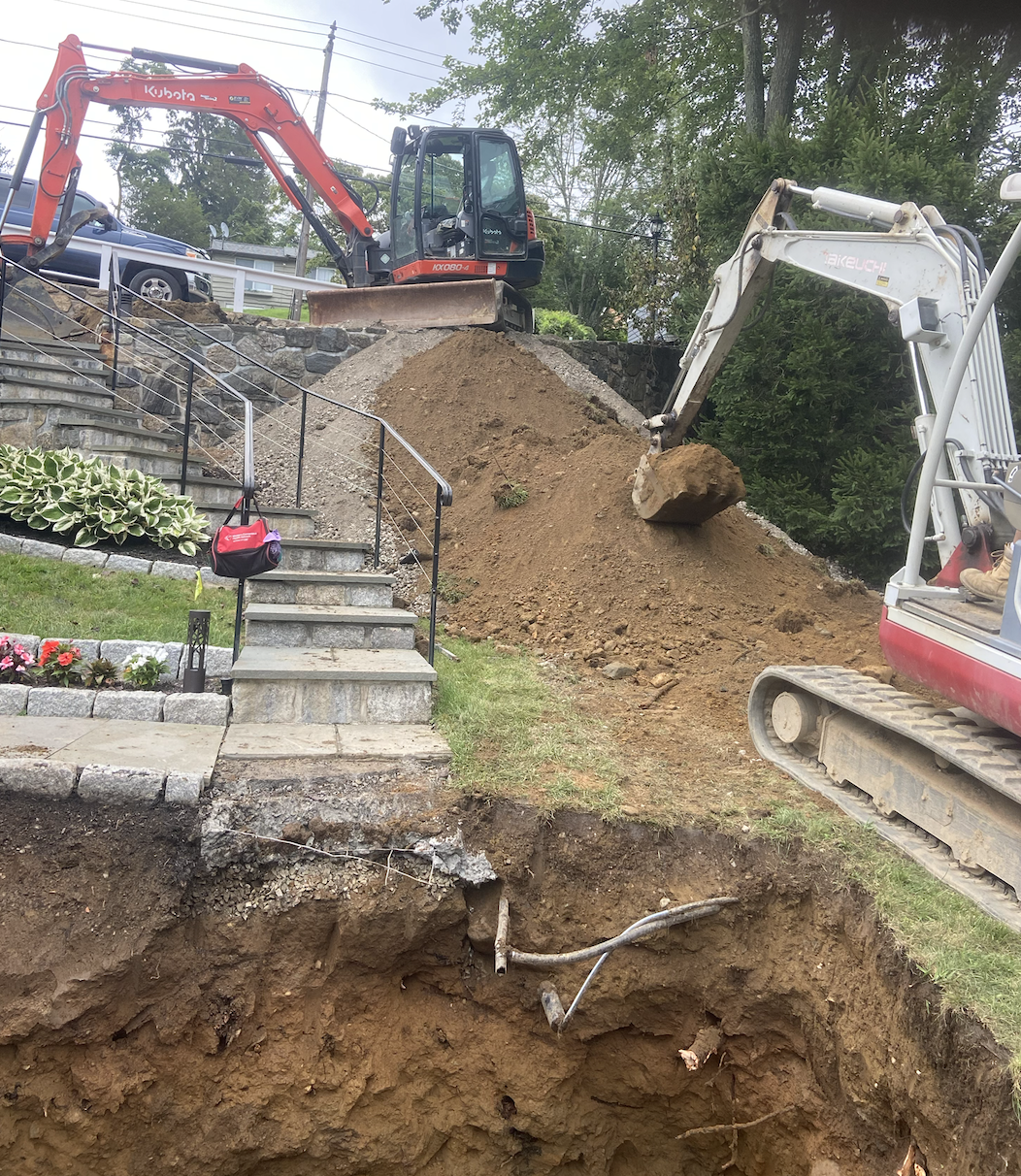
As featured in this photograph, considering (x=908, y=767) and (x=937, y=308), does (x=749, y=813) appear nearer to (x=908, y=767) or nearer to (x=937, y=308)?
(x=908, y=767)

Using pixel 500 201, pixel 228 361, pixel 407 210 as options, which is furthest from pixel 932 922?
pixel 407 210

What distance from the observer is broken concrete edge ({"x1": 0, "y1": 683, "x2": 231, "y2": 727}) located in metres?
4.65

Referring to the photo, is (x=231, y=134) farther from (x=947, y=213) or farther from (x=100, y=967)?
(x=100, y=967)

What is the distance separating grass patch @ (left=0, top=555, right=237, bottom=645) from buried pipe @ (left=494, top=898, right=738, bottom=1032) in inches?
107

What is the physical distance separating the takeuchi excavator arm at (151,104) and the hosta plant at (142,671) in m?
7.48

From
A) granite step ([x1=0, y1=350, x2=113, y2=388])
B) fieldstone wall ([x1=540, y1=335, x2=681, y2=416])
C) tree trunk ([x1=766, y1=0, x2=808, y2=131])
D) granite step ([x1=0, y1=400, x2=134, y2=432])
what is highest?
tree trunk ([x1=766, y1=0, x2=808, y2=131])

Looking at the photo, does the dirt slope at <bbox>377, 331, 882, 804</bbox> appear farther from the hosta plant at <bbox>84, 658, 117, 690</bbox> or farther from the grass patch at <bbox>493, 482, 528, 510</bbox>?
the hosta plant at <bbox>84, 658, 117, 690</bbox>

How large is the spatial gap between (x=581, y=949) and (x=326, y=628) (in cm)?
270

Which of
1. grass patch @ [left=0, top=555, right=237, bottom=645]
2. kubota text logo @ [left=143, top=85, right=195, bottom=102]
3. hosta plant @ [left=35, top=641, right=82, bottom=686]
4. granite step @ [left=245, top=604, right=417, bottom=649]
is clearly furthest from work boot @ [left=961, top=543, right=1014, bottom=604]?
kubota text logo @ [left=143, top=85, right=195, bottom=102]

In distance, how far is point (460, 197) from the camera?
1192 cm

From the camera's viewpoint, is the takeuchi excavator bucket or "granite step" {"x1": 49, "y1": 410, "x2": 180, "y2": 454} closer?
"granite step" {"x1": 49, "y1": 410, "x2": 180, "y2": 454}

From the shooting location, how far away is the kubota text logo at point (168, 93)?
34.5 ft

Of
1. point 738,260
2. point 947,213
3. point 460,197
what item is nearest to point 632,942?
point 738,260

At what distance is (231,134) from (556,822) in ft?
172
